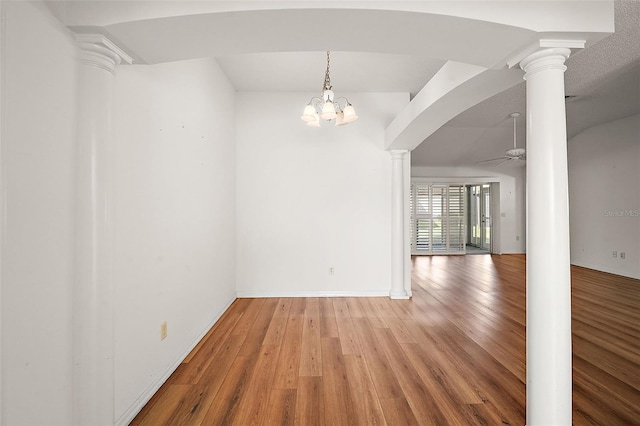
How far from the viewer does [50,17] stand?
124 centimetres

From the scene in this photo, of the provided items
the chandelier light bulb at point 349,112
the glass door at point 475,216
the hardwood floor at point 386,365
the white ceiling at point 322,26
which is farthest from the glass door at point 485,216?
the chandelier light bulb at point 349,112

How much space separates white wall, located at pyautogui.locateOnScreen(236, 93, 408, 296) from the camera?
405cm

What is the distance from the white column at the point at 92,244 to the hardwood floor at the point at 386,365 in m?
0.49

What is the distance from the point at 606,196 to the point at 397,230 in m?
5.08

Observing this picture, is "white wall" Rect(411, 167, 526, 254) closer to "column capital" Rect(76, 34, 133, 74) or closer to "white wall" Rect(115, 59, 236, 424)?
"white wall" Rect(115, 59, 236, 424)

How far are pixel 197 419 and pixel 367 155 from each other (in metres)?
3.44

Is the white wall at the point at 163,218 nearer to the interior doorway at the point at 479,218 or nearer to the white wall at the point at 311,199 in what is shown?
the white wall at the point at 311,199

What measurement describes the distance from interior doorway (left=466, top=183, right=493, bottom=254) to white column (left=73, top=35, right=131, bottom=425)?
907 cm

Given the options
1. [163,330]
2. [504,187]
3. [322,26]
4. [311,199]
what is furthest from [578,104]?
[163,330]

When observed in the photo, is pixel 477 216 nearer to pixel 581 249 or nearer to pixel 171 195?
pixel 581 249

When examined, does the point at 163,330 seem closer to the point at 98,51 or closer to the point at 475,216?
the point at 98,51

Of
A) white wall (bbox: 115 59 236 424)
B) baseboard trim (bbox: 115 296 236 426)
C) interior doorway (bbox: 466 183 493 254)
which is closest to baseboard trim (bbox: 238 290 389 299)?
white wall (bbox: 115 59 236 424)

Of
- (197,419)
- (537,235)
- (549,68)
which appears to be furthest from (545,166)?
(197,419)

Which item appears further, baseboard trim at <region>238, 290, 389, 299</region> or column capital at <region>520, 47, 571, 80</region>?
baseboard trim at <region>238, 290, 389, 299</region>
